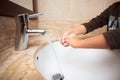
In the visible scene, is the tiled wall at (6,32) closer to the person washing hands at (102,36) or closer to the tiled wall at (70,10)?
the person washing hands at (102,36)

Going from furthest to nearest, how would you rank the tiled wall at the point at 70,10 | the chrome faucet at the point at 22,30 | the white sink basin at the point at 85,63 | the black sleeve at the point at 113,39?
the tiled wall at the point at 70,10 < the white sink basin at the point at 85,63 < the chrome faucet at the point at 22,30 < the black sleeve at the point at 113,39

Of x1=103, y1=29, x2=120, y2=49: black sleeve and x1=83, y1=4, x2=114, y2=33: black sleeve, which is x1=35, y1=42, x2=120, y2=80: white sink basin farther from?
x1=103, y1=29, x2=120, y2=49: black sleeve

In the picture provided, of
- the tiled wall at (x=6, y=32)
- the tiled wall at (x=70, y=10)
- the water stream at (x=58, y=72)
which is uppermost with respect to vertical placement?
the tiled wall at (x=70, y=10)

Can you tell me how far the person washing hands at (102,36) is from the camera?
1.55ft

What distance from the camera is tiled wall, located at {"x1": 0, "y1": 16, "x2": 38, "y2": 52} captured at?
27.6 inches

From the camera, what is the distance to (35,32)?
67 cm

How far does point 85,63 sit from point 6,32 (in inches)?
17.1

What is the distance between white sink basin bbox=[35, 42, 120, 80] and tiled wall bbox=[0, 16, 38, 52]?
170mm

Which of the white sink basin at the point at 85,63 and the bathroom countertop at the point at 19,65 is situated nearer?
the bathroom countertop at the point at 19,65

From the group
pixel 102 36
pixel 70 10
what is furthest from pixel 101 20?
pixel 102 36

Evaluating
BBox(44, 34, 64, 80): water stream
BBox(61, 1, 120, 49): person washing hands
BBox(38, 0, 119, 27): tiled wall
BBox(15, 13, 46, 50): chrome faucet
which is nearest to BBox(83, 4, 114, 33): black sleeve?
BBox(61, 1, 120, 49): person washing hands

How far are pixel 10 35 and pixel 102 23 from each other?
0.53 m

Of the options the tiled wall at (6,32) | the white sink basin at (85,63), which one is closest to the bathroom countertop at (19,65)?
the tiled wall at (6,32)

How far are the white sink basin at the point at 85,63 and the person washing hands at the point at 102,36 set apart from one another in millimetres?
129
